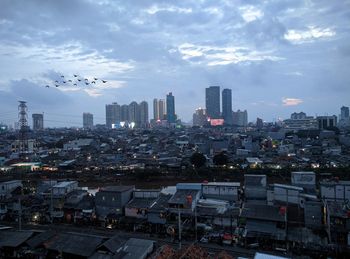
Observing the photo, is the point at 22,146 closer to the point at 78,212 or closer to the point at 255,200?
the point at 78,212

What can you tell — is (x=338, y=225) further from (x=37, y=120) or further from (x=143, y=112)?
(x=143, y=112)

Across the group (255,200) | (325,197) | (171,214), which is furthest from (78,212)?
(325,197)

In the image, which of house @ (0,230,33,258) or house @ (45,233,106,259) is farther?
house @ (0,230,33,258)

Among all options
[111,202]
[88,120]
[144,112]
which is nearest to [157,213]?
[111,202]

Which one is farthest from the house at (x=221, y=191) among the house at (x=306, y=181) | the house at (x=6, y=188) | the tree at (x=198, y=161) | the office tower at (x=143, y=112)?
the office tower at (x=143, y=112)

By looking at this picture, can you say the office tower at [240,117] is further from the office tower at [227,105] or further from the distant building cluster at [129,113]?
the distant building cluster at [129,113]

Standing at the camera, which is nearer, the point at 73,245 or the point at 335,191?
the point at 73,245

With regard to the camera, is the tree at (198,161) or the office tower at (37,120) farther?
the office tower at (37,120)

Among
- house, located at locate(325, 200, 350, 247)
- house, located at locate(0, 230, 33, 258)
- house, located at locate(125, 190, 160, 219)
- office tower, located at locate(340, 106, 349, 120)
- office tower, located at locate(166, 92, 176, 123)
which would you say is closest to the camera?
house, located at locate(0, 230, 33, 258)

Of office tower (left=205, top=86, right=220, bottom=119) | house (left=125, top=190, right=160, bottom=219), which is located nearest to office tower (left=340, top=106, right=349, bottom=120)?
office tower (left=205, top=86, right=220, bottom=119)

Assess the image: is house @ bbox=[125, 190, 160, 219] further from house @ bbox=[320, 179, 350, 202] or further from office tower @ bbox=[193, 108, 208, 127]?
office tower @ bbox=[193, 108, 208, 127]

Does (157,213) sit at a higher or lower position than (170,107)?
lower

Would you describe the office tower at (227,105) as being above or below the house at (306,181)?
above
